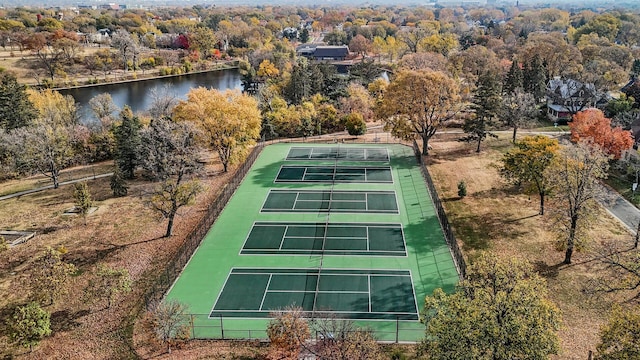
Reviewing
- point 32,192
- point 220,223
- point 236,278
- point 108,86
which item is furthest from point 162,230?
point 108,86

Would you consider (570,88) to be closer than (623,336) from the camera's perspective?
No

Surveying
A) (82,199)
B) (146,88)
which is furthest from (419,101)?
(146,88)

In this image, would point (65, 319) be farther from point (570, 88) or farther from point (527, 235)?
point (570, 88)

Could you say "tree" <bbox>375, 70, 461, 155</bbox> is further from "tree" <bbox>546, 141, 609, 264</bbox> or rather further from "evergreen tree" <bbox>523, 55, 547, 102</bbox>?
"evergreen tree" <bbox>523, 55, 547, 102</bbox>

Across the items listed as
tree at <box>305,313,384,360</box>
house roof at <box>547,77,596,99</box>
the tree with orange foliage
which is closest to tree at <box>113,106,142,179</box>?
tree at <box>305,313,384,360</box>

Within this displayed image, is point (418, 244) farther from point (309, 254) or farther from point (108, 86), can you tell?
point (108, 86)

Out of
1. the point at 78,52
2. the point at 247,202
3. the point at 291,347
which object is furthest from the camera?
the point at 78,52
